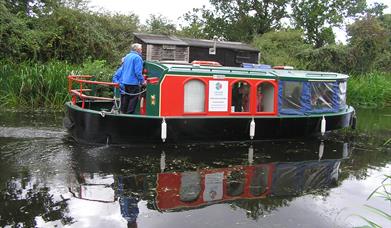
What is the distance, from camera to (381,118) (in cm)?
1562

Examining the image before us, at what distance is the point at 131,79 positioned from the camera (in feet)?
30.0

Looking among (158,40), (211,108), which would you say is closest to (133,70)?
(211,108)

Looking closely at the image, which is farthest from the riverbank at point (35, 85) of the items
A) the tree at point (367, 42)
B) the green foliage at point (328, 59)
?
the tree at point (367, 42)


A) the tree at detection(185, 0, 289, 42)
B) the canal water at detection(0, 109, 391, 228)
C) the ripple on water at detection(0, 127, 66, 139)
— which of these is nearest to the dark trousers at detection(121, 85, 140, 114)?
the canal water at detection(0, 109, 391, 228)

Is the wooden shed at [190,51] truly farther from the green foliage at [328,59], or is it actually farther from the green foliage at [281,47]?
the green foliage at [328,59]

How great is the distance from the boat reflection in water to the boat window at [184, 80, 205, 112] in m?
1.18

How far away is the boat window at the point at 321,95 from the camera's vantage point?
10.5 m

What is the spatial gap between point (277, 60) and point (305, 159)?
48.8 ft

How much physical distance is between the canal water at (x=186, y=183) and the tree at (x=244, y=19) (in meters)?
23.5

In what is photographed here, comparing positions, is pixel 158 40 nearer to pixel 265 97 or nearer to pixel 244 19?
pixel 265 97

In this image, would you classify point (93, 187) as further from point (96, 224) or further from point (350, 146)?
point (350, 146)

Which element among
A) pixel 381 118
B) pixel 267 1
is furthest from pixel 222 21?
pixel 381 118

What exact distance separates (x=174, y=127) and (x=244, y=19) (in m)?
25.4

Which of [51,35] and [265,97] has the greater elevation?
[51,35]
